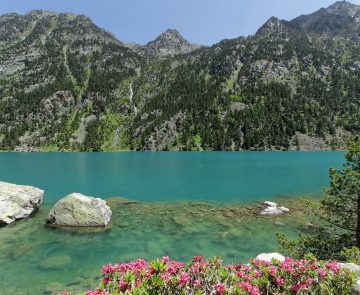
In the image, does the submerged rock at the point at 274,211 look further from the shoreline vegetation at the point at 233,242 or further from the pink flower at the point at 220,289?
the pink flower at the point at 220,289

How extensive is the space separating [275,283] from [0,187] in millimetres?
36006

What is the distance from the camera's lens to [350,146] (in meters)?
17.3

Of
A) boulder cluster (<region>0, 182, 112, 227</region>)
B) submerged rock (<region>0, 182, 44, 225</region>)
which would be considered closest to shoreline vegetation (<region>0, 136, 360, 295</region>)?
boulder cluster (<region>0, 182, 112, 227</region>)

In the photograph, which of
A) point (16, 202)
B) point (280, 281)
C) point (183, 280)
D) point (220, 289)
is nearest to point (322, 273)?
point (280, 281)

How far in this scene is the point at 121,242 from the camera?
2712 centimetres

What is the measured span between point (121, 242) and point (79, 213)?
730cm

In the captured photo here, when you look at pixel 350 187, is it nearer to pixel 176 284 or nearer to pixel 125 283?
pixel 176 284

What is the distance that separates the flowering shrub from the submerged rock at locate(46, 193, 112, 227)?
23.8 meters

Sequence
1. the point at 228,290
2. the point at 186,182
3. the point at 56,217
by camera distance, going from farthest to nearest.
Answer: the point at 186,182
the point at 56,217
the point at 228,290

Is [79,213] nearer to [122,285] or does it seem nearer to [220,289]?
[122,285]

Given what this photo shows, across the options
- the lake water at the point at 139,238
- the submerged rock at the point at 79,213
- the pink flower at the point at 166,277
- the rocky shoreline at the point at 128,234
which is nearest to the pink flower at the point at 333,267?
the pink flower at the point at 166,277

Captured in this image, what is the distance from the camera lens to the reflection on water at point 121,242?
20250mm

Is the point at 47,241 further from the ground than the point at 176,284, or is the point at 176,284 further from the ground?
the point at 176,284

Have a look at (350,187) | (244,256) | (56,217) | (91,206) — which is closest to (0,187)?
(56,217)
